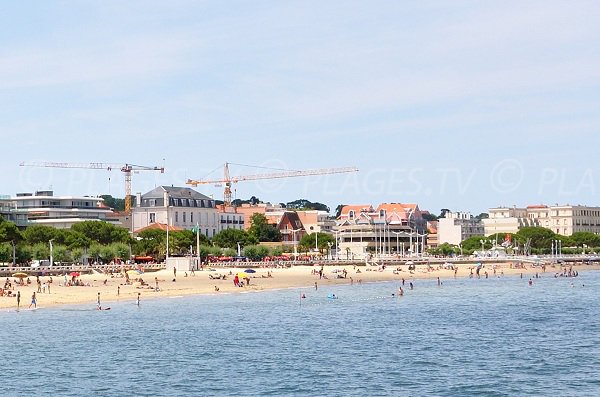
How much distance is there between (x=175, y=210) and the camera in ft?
584

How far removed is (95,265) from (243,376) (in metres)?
82.5

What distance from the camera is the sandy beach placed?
83.6m

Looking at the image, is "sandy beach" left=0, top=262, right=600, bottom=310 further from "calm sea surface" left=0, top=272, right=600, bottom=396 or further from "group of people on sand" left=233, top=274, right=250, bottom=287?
"calm sea surface" left=0, top=272, right=600, bottom=396

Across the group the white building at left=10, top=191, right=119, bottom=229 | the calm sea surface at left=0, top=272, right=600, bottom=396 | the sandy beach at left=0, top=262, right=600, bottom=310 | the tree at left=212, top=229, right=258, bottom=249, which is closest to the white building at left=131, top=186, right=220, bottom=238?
the white building at left=10, top=191, right=119, bottom=229

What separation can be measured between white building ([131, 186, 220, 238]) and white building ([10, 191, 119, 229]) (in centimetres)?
821

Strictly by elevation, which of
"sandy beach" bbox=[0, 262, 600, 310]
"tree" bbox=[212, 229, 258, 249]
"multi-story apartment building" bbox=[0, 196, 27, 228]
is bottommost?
"sandy beach" bbox=[0, 262, 600, 310]

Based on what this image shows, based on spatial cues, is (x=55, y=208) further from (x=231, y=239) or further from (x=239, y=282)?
(x=239, y=282)

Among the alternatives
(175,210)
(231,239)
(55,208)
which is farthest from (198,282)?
(55,208)

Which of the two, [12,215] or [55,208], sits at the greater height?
[55,208]

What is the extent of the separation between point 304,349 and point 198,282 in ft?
180

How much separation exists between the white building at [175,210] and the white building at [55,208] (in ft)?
26.9

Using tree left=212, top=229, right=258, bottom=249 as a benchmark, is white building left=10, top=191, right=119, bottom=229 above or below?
above

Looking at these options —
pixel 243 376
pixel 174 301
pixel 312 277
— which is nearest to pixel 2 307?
pixel 174 301

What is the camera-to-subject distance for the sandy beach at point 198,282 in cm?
8356
